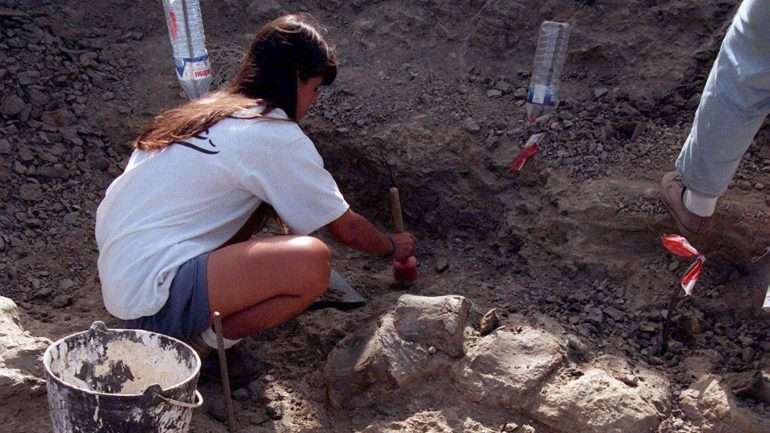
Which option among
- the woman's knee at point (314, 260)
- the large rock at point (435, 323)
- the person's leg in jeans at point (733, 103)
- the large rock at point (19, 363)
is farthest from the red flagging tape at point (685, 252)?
the large rock at point (19, 363)

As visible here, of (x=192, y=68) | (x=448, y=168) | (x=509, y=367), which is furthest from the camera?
(x=448, y=168)

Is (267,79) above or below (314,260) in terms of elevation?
above

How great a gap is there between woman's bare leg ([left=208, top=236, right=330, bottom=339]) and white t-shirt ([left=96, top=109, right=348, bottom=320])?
10cm

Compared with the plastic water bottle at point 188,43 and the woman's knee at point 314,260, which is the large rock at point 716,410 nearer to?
the woman's knee at point 314,260

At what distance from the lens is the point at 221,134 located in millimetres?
2641

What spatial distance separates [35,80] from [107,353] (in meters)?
2.34

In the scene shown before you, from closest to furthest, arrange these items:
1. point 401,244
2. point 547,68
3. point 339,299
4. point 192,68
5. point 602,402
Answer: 1. point 602,402
2. point 401,244
3. point 339,299
4. point 192,68
5. point 547,68

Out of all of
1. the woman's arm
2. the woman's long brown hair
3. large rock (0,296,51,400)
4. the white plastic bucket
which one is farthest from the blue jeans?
large rock (0,296,51,400)

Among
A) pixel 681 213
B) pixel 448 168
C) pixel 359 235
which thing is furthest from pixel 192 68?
pixel 681 213

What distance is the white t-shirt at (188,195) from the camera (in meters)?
2.61

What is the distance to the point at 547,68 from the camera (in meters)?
3.97

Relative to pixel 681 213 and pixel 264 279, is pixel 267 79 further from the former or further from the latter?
pixel 681 213

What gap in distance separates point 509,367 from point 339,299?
0.81 metres

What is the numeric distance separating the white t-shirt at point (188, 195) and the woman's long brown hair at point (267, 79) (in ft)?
0.19
